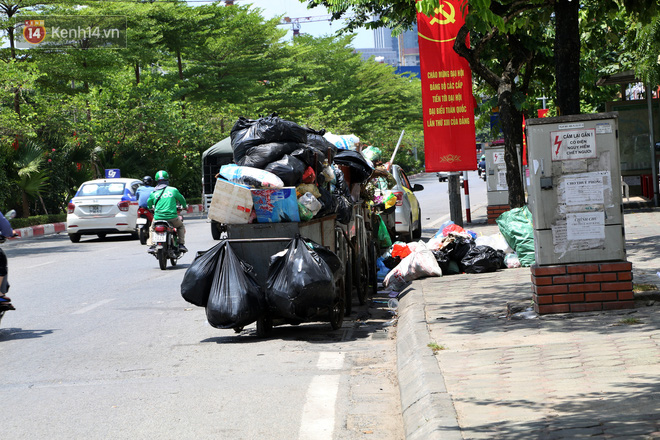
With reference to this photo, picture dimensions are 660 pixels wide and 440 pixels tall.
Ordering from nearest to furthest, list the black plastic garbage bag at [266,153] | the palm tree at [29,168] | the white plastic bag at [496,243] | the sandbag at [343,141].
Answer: the black plastic garbage bag at [266,153] → the white plastic bag at [496,243] → the sandbag at [343,141] → the palm tree at [29,168]

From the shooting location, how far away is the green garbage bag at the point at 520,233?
11383 mm

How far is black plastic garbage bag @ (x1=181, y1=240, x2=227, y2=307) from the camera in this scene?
324 inches

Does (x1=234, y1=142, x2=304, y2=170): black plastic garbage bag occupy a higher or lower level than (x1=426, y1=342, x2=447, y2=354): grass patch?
higher

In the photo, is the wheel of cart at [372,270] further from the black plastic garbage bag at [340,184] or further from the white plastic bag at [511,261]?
the white plastic bag at [511,261]

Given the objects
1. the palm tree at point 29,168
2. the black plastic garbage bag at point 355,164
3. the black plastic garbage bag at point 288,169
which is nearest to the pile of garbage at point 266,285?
the black plastic garbage bag at point 288,169

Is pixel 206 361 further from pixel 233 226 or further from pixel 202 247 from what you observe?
pixel 202 247

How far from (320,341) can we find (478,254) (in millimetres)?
4010

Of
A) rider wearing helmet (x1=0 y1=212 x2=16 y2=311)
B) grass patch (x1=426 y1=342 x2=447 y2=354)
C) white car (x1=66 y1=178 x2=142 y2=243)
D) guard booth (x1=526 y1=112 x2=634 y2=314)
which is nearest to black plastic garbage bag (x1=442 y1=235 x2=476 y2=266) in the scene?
guard booth (x1=526 y1=112 x2=634 y2=314)

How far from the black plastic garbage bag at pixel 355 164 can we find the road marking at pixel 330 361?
4093 mm

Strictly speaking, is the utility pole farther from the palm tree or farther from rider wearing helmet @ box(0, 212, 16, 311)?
the palm tree

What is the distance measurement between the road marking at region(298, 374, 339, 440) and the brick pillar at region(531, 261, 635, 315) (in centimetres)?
220

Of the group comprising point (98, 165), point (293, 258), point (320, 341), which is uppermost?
point (98, 165)

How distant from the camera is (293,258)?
315 inches

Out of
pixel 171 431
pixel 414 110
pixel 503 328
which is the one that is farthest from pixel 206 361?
pixel 414 110
